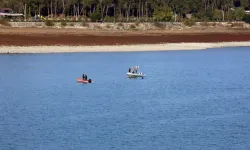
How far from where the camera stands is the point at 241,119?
32.8 meters

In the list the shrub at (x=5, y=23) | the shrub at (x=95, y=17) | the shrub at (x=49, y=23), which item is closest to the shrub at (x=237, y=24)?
the shrub at (x=95, y=17)

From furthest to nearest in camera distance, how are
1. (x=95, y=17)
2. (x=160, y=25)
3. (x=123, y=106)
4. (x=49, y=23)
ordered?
(x=95, y=17), (x=160, y=25), (x=49, y=23), (x=123, y=106)

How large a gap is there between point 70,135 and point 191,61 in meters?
35.8

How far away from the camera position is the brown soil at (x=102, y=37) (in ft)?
259

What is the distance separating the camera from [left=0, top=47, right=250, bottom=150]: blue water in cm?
2856

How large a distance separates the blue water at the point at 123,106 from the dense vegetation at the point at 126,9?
55361 mm

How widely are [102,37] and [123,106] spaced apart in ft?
166

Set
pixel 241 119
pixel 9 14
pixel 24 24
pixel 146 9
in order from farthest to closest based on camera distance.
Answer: pixel 146 9
pixel 9 14
pixel 24 24
pixel 241 119

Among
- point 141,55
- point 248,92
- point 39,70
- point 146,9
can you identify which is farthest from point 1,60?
point 146,9

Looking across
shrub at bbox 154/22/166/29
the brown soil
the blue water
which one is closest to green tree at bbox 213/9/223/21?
shrub at bbox 154/22/166/29

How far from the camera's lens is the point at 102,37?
87000mm

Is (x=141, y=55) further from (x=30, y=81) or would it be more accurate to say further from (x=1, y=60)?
(x=30, y=81)

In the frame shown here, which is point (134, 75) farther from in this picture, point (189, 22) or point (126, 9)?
point (126, 9)

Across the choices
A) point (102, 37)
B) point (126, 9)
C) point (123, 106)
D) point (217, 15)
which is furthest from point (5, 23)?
point (123, 106)
